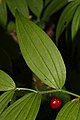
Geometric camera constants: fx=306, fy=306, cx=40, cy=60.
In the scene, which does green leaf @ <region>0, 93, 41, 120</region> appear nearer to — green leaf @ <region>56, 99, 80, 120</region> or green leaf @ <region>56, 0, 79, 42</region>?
green leaf @ <region>56, 99, 80, 120</region>

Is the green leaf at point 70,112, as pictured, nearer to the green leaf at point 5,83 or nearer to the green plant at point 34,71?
the green plant at point 34,71

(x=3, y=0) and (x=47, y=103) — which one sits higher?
(x=3, y=0)

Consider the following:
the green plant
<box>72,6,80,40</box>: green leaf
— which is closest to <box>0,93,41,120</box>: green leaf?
the green plant

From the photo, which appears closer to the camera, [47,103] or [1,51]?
[47,103]

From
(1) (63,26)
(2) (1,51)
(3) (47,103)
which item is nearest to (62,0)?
(1) (63,26)

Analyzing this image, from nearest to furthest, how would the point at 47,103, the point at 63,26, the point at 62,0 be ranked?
the point at 63,26
the point at 62,0
the point at 47,103

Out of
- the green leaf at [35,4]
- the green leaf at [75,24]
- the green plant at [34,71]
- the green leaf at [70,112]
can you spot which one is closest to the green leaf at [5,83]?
the green plant at [34,71]

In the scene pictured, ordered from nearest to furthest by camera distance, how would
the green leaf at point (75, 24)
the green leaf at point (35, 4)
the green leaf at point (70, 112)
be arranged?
the green leaf at point (70, 112) → the green leaf at point (75, 24) → the green leaf at point (35, 4)

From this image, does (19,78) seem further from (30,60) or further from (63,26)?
(30,60)
